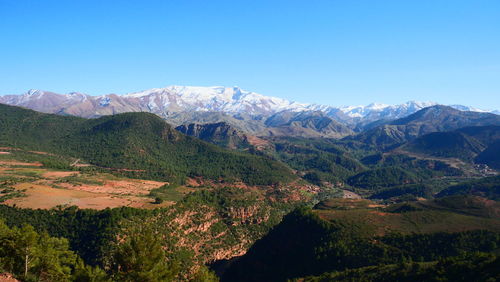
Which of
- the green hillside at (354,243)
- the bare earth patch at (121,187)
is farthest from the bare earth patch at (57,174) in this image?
the green hillside at (354,243)

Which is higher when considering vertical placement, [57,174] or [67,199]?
[57,174]

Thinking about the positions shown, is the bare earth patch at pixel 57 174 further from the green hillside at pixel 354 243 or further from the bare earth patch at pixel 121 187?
the green hillside at pixel 354 243

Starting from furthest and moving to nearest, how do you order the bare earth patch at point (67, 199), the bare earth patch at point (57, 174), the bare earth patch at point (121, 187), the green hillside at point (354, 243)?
1. the bare earth patch at point (57, 174)
2. the bare earth patch at point (121, 187)
3. the bare earth patch at point (67, 199)
4. the green hillside at point (354, 243)

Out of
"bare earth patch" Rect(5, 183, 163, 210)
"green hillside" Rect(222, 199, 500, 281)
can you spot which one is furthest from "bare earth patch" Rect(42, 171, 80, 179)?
"green hillside" Rect(222, 199, 500, 281)

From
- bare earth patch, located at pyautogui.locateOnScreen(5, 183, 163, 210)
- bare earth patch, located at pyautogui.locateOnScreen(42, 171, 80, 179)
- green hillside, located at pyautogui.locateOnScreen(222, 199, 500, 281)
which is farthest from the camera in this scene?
bare earth patch, located at pyautogui.locateOnScreen(42, 171, 80, 179)

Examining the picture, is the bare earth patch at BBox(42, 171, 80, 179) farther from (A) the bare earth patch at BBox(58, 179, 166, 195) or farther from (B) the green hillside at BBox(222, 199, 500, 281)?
(B) the green hillside at BBox(222, 199, 500, 281)

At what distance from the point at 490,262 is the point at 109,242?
92649 millimetres

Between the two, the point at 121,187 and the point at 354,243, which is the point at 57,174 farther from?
the point at 354,243

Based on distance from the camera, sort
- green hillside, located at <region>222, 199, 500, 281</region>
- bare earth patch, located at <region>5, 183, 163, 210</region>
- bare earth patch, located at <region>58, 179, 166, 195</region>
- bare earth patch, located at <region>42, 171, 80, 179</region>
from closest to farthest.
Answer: green hillside, located at <region>222, 199, 500, 281</region> → bare earth patch, located at <region>5, 183, 163, 210</region> → bare earth patch, located at <region>58, 179, 166, 195</region> → bare earth patch, located at <region>42, 171, 80, 179</region>

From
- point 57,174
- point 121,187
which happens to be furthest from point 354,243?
point 57,174

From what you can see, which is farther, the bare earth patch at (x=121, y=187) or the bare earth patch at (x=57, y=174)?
the bare earth patch at (x=57, y=174)

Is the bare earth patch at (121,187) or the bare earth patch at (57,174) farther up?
the bare earth patch at (57,174)

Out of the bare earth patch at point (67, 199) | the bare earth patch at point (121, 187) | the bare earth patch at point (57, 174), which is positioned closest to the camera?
the bare earth patch at point (67, 199)

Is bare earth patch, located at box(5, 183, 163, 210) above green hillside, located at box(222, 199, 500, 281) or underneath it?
above
